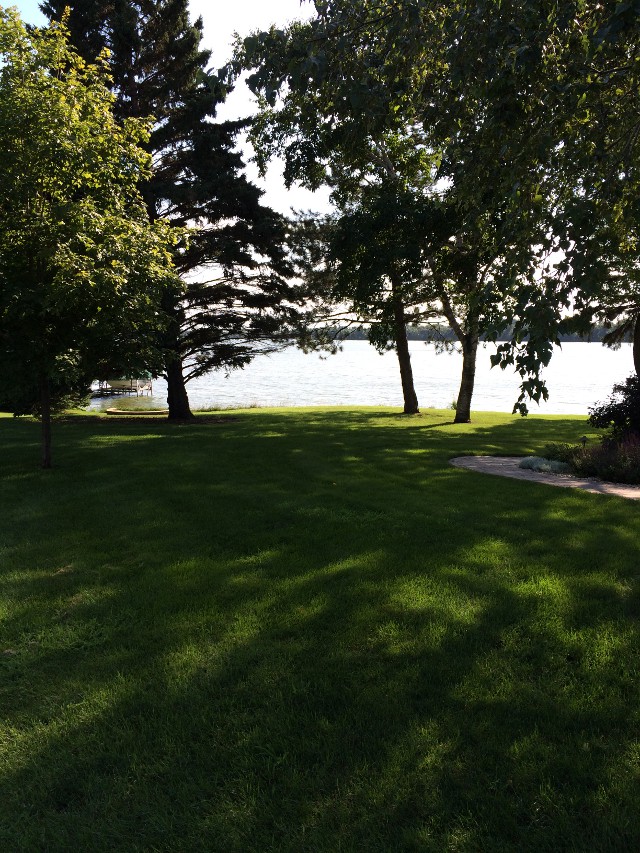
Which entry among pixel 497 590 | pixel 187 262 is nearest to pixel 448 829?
pixel 497 590

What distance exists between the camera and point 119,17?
1828 cm

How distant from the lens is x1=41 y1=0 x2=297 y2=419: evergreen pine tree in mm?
18766

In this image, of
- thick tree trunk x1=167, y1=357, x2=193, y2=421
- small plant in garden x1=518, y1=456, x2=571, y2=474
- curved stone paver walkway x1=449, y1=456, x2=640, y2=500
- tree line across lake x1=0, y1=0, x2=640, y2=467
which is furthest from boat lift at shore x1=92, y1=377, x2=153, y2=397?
small plant in garden x1=518, y1=456, x2=571, y2=474

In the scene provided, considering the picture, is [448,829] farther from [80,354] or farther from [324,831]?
[80,354]

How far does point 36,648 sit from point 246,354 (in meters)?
18.5

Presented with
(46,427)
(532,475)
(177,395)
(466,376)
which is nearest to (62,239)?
(46,427)

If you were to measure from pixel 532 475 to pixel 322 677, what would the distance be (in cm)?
685

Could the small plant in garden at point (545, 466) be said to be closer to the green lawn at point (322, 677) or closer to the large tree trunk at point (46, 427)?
the green lawn at point (322, 677)

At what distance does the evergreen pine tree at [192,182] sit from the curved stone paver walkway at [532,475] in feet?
34.0

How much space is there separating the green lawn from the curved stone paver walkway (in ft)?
3.49

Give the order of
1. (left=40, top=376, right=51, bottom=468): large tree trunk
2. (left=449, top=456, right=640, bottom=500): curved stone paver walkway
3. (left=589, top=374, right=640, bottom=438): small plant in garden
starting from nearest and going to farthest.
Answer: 1. (left=449, top=456, right=640, bottom=500): curved stone paver walkway
2. (left=40, top=376, right=51, bottom=468): large tree trunk
3. (left=589, top=374, right=640, bottom=438): small plant in garden

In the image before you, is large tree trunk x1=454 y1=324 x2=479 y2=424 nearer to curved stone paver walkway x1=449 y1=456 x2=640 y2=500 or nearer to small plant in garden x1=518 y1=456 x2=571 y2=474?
curved stone paver walkway x1=449 y1=456 x2=640 y2=500

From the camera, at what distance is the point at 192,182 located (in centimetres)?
1872

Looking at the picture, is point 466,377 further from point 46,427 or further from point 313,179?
point 46,427
